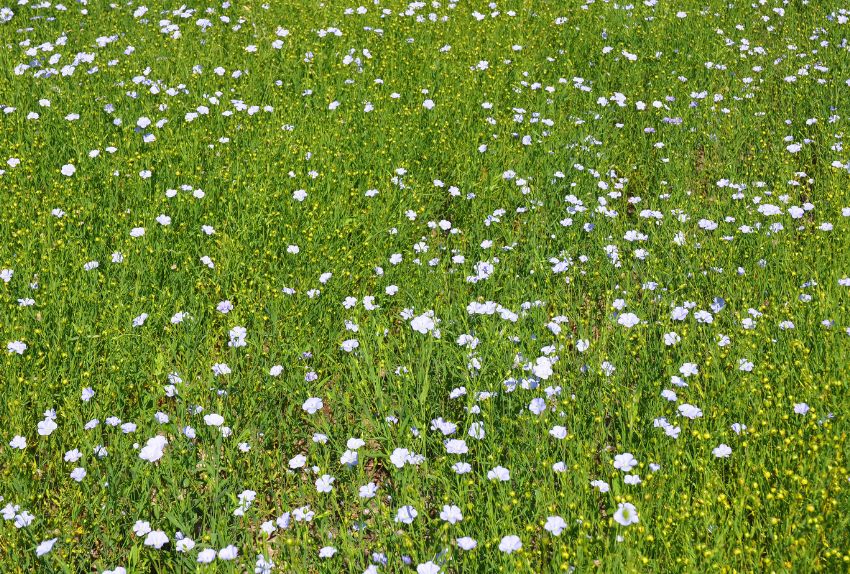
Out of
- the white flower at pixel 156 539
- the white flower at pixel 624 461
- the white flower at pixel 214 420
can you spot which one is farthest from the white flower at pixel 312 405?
the white flower at pixel 624 461

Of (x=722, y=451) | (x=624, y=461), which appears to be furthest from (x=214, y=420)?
(x=722, y=451)

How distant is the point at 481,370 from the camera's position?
12.0 feet

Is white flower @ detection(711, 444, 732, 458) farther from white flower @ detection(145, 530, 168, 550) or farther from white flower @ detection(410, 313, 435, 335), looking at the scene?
Result: white flower @ detection(145, 530, 168, 550)

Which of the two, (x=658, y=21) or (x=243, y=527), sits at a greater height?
(x=243, y=527)

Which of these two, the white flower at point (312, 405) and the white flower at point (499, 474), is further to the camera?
the white flower at point (312, 405)

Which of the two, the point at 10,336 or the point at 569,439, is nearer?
the point at 569,439

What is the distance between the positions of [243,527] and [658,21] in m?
6.62

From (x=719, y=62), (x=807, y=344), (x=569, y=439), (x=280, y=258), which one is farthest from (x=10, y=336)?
(x=719, y=62)

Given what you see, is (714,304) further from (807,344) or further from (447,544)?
(447,544)

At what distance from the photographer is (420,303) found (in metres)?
4.30

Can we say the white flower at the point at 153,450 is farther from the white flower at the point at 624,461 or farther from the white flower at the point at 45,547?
the white flower at the point at 624,461

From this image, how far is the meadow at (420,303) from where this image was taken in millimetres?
3057

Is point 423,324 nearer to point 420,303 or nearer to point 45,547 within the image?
point 420,303

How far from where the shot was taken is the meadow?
3057mm
